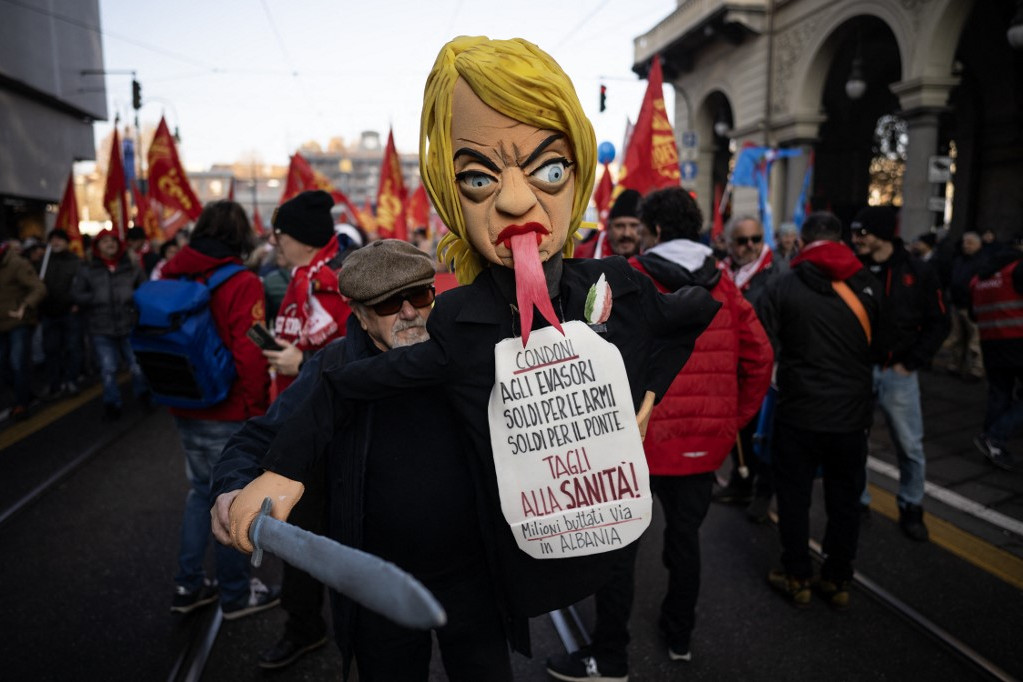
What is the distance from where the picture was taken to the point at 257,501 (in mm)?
1239

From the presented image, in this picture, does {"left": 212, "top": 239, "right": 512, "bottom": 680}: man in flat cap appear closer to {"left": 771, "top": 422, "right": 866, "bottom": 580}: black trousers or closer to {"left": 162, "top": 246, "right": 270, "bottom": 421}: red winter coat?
{"left": 162, "top": 246, "right": 270, "bottom": 421}: red winter coat

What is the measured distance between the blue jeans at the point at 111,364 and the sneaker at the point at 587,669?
5257mm

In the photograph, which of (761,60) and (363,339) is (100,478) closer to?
(363,339)

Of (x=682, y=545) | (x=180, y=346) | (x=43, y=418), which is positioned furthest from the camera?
(x=43, y=418)

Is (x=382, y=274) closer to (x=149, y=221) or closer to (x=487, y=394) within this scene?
(x=487, y=394)

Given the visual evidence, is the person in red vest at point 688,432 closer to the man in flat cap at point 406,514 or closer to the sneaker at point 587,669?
the sneaker at point 587,669

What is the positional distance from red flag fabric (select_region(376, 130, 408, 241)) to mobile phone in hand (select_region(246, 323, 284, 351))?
6.78 metres

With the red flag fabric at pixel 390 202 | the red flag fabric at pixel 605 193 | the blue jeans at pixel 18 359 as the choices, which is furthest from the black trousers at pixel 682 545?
the red flag fabric at pixel 390 202

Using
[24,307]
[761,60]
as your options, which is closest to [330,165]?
[761,60]

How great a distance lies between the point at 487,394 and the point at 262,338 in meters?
1.52

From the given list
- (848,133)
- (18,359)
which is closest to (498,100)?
(18,359)

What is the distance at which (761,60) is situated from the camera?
15.6 m

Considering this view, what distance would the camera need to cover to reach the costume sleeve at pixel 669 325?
1509 millimetres

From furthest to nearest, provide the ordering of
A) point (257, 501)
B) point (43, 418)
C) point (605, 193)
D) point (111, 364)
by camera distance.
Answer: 1. point (605, 193)
2. point (111, 364)
3. point (43, 418)
4. point (257, 501)
